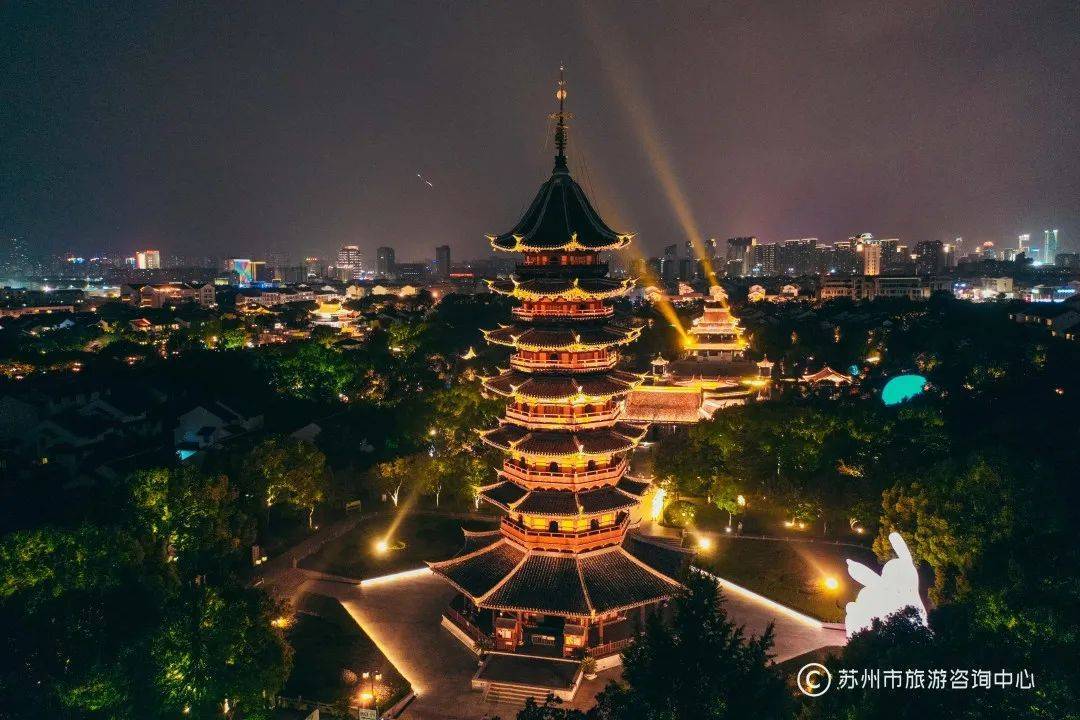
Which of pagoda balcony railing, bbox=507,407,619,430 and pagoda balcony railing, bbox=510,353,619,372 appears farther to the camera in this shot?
pagoda balcony railing, bbox=510,353,619,372

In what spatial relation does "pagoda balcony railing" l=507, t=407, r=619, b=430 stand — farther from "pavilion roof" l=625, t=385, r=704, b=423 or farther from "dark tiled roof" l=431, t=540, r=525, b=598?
"pavilion roof" l=625, t=385, r=704, b=423

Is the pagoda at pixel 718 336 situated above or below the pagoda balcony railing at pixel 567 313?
below

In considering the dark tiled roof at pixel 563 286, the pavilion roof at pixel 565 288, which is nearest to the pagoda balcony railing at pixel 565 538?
the pavilion roof at pixel 565 288

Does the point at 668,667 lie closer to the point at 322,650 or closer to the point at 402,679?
the point at 402,679

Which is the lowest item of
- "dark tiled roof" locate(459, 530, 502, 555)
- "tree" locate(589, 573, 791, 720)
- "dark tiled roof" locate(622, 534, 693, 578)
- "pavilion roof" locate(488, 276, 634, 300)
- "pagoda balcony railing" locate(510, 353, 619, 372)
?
"dark tiled roof" locate(622, 534, 693, 578)
